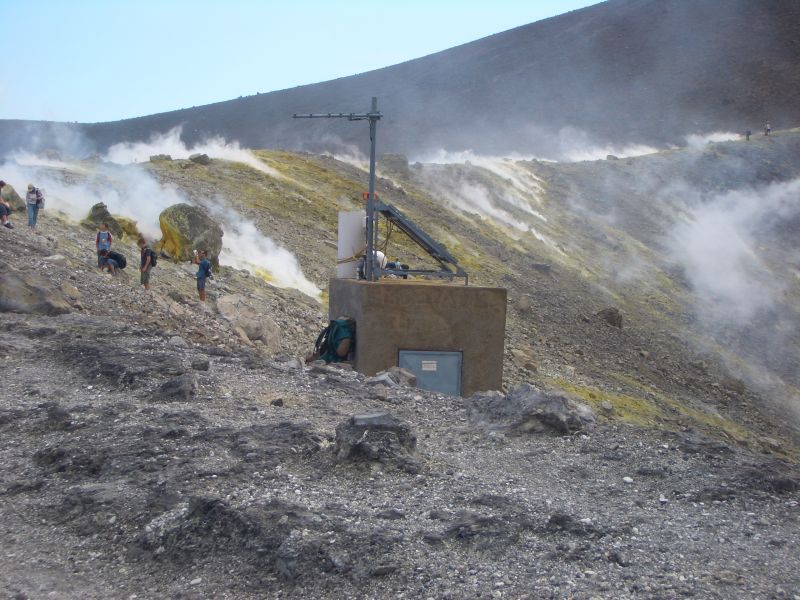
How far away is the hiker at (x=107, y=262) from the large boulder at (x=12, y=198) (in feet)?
11.4

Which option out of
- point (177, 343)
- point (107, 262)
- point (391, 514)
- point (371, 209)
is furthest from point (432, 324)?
point (391, 514)

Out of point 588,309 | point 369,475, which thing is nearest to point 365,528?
point 369,475

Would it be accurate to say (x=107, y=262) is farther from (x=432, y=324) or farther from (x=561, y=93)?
(x=561, y=93)

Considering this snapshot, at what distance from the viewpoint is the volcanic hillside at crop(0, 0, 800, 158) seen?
227 feet

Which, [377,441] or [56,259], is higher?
[56,259]

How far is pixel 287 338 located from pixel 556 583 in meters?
11.3

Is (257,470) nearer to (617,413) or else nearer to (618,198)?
(617,413)

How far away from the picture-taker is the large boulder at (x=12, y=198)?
16.7 m

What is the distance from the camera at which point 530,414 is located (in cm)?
697

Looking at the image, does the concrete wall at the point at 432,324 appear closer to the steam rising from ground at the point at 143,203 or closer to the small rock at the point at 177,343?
the small rock at the point at 177,343

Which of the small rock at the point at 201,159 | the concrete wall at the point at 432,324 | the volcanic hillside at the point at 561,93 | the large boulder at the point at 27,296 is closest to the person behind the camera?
the large boulder at the point at 27,296

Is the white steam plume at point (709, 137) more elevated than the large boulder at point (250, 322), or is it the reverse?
the white steam plume at point (709, 137)

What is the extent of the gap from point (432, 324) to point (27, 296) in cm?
490

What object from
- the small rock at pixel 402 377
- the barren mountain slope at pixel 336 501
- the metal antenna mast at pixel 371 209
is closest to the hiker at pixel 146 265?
the metal antenna mast at pixel 371 209
